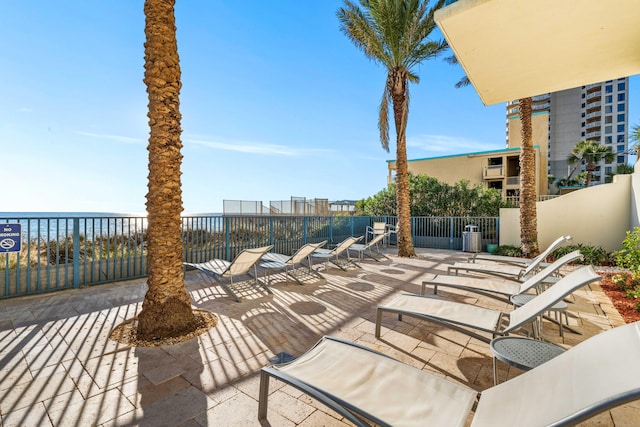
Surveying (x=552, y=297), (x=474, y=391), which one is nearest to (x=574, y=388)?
(x=474, y=391)

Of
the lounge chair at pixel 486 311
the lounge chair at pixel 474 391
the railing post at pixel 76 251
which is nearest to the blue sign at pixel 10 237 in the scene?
the railing post at pixel 76 251

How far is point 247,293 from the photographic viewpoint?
5562mm

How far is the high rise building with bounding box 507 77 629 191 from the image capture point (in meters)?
54.5

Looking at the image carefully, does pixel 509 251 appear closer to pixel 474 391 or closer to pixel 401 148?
pixel 401 148

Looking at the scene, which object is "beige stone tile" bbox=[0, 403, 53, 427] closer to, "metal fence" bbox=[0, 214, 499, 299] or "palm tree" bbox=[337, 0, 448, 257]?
"metal fence" bbox=[0, 214, 499, 299]

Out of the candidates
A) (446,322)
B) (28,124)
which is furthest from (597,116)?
(28,124)

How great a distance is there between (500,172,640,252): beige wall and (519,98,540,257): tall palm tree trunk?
170 centimetres

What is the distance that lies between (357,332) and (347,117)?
20515 millimetres

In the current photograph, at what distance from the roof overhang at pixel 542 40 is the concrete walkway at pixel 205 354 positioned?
4.19 m

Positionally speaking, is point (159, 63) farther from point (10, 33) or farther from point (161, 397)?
point (10, 33)

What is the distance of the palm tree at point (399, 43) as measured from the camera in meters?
9.31

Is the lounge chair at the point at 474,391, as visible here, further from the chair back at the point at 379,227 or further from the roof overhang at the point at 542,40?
the chair back at the point at 379,227

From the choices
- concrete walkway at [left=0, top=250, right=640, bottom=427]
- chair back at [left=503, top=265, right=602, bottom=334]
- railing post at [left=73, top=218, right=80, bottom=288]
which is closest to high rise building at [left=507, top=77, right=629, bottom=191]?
chair back at [left=503, top=265, right=602, bottom=334]

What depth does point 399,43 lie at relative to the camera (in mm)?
9836
